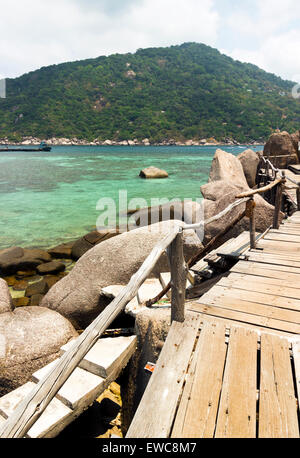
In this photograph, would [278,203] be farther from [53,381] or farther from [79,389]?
[53,381]

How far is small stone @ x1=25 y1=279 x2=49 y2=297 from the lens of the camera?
285 inches

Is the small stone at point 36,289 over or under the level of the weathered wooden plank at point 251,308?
under

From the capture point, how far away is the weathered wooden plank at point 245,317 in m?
2.89

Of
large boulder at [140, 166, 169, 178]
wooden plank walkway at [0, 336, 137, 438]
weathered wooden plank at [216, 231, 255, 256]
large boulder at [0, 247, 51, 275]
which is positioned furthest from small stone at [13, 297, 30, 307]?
large boulder at [140, 166, 169, 178]

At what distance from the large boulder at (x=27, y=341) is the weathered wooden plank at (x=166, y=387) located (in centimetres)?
239

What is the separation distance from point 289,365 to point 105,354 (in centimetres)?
221

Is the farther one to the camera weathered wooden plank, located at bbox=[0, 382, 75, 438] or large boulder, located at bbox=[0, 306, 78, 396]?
large boulder, located at bbox=[0, 306, 78, 396]

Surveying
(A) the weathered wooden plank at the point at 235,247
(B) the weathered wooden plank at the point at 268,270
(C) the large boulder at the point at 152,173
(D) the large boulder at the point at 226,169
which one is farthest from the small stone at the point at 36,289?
(C) the large boulder at the point at 152,173

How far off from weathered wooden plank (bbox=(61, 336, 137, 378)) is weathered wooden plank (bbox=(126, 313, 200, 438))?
118 cm

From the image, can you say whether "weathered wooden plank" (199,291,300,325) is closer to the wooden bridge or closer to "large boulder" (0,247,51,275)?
the wooden bridge

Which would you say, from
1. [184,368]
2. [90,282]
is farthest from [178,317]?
[90,282]

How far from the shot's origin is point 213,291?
3.75m

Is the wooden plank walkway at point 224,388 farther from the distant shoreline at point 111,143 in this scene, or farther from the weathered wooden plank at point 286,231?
the distant shoreline at point 111,143

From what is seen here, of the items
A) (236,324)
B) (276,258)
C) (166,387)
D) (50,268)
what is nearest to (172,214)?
(50,268)
